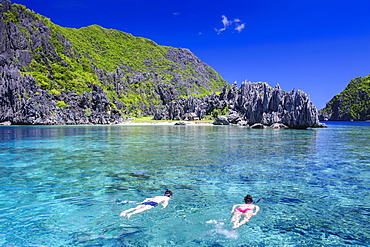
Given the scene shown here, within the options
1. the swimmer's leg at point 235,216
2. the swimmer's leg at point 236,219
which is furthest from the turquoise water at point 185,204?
the swimmer's leg at point 235,216

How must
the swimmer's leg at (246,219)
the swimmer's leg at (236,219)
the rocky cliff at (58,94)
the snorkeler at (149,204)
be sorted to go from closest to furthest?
the swimmer's leg at (236,219) → the swimmer's leg at (246,219) → the snorkeler at (149,204) → the rocky cliff at (58,94)

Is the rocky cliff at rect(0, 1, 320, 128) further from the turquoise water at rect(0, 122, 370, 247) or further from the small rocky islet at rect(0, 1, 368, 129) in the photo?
the turquoise water at rect(0, 122, 370, 247)

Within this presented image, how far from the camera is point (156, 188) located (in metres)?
15.9

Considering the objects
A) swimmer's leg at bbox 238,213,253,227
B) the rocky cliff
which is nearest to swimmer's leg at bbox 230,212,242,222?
swimmer's leg at bbox 238,213,253,227

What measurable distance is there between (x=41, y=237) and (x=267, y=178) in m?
15.5

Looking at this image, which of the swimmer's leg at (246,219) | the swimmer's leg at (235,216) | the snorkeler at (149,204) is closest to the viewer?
the swimmer's leg at (246,219)

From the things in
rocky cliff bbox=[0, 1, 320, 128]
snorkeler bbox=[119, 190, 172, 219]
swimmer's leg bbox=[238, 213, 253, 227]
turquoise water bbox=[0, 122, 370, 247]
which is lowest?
turquoise water bbox=[0, 122, 370, 247]

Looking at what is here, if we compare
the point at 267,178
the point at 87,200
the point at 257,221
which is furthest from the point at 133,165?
the point at 257,221

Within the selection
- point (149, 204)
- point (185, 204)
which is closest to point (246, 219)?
point (185, 204)

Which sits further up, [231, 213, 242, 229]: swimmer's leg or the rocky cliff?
the rocky cliff

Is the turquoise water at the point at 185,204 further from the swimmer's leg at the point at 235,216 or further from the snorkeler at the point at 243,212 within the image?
the swimmer's leg at the point at 235,216

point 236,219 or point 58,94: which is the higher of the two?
point 58,94

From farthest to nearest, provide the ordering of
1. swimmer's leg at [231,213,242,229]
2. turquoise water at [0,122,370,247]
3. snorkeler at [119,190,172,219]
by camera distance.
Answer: snorkeler at [119,190,172,219], swimmer's leg at [231,213,242,229], turquoise water at [0,122,370,247]

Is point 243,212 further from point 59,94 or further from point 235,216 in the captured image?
point 59,94
